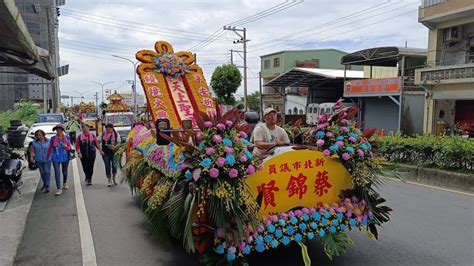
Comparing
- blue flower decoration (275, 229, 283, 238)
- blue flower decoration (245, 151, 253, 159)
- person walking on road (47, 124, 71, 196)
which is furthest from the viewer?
person walking on road (47, 124, 71, 196)

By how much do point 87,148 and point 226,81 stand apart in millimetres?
31206

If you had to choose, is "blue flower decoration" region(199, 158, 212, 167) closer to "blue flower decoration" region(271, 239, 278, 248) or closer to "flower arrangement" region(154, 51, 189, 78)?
"blue flower decoration" region(271, 239, 278, 248)

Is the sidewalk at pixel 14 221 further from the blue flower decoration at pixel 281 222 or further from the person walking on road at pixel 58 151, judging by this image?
the blue flower decoration at pixel 281 222

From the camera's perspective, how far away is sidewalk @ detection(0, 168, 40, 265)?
16.1 ft

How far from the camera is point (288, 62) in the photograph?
148 feet

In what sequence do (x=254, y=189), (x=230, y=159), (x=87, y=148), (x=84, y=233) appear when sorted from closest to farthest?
(x=230, y=159)
(x=254, y=189)
(x=84, y=233)
(x=87, y=148)

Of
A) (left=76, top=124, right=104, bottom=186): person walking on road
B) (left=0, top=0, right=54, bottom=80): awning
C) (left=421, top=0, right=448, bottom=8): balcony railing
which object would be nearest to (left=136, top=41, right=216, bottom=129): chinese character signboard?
(left=0, top=0, right=54, bottom=80): awning

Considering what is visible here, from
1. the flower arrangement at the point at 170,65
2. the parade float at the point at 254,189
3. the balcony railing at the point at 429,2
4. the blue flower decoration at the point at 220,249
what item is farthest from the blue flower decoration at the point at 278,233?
the balcony railing at the point at 429,2

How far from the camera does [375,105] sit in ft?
85.9

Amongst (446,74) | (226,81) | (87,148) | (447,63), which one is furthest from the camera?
(226,81)

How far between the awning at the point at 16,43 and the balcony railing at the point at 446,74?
55.4 feet

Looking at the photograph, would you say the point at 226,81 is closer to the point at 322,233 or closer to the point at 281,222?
the point at 322,233

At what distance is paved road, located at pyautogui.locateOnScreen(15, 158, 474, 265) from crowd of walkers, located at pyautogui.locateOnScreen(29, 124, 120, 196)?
0.95 meters

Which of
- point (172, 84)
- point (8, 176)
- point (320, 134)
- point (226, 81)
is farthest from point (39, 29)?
point (320, 134)
